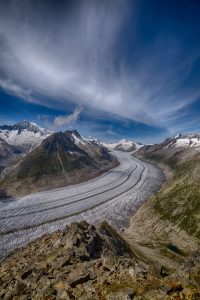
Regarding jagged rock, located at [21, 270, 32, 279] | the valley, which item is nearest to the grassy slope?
the valley

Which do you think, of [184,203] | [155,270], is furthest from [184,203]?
[155,270]

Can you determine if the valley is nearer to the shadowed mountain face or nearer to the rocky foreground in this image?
the shadowed mountain face

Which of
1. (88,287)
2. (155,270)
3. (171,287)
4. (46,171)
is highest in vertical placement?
(46,171)

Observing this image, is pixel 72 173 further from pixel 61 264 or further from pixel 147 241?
pixel 61 264

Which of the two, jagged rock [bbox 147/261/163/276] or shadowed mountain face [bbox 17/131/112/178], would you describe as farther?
shadowed mountain face [bbox 17/131/112/178]

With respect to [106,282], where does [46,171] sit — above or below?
above

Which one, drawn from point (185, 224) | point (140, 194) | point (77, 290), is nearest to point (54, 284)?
point (77, 290)

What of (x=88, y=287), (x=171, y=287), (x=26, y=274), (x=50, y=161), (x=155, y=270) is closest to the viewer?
(x=171, y=287)

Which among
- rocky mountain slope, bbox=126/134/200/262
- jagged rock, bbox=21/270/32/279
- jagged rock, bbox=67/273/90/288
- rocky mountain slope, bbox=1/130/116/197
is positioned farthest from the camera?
rocky mountain slope, bbox=1/130/116/197

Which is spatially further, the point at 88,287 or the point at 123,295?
the point at 88,287

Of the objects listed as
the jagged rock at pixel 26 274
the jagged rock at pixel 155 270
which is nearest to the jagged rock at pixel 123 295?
the jagged rock at pixel 155 270

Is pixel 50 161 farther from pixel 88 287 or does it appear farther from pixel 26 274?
pixel 88 287

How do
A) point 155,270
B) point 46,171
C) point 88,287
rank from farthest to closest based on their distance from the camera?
point 46,171 < point 155,270 < point 88,287
